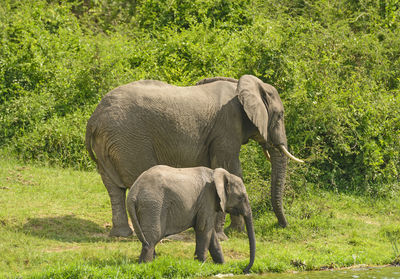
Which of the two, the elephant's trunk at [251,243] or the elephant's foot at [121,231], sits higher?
the elephant's trunk at [251,243]

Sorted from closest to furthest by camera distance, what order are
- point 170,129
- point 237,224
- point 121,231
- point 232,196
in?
point 232,196, point 121,231, point 170,129, point 237,224

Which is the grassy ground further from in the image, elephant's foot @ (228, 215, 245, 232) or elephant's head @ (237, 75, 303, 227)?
elephant's head @ (237, 75, 303, 227)

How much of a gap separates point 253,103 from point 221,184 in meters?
2.11

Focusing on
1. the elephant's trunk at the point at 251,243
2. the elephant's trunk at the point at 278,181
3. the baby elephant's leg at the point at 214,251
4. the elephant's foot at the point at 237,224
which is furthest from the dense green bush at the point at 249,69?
the baby elephant's leg at the point at 214,251

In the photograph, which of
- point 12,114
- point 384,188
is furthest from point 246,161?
point 12,114

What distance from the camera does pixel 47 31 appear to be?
17078 mm

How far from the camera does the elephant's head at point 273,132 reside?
1072cm

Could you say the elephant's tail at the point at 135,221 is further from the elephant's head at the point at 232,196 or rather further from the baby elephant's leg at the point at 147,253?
the elephant's head at the point at 232,196

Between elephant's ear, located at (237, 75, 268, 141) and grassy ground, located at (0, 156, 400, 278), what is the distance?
1.66 meters

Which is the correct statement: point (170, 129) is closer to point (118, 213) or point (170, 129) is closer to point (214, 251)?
point (118, 213)

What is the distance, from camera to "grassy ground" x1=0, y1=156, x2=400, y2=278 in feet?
27.2

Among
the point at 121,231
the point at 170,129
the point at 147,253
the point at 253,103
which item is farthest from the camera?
the point at 253,103

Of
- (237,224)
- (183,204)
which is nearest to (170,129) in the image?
(237,224)

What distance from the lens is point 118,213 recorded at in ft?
33.7
